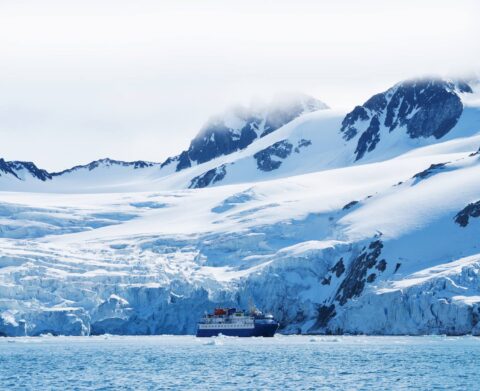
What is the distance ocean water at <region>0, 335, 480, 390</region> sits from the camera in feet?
229

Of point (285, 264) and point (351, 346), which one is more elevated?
point (285, 264)

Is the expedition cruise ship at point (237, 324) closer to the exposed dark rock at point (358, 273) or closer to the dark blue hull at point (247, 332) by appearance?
the dark blue hull at point (247, 332)

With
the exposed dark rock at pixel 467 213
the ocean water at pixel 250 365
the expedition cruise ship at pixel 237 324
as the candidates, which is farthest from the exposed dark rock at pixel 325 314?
the ocean water at pixel 250 365

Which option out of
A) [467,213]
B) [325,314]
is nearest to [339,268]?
[325,314]

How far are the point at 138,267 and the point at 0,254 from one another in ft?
77.6

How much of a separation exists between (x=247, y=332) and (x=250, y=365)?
6231 centimetres

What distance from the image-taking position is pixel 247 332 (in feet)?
488

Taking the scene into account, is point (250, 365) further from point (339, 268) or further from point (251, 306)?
point (339, 268)

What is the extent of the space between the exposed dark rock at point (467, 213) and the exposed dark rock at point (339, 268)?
64.8 ft

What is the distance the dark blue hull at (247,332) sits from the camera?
147 meters

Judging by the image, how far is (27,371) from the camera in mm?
82938

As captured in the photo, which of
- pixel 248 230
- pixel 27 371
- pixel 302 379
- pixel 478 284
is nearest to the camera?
pixel 302 379

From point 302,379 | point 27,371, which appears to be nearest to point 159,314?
point 27,371

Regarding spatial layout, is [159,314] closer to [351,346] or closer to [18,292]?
[18,292]
